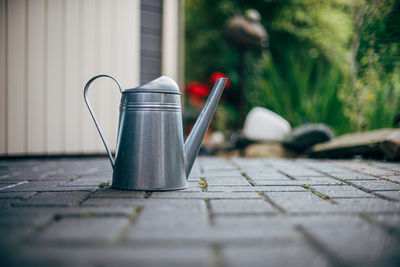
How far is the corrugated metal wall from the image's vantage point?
3.14m

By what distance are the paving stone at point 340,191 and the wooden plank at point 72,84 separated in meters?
2.41

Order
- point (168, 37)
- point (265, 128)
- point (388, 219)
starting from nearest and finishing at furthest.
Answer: point (388, 219), point (168, 37), point (265, 128)

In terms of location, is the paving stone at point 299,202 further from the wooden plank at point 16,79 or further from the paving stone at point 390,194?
the wooden plank at point 16,79

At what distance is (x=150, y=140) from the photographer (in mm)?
1609

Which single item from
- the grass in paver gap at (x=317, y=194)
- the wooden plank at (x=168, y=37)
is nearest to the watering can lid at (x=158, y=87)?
the grass in paver gap at (x=317, y=194)

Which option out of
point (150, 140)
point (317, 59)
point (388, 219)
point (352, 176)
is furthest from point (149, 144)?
point (317, 59)

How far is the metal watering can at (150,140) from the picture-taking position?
161 centimetres

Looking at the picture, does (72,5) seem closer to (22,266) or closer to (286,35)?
(22,266)

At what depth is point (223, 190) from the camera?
5.51 ft

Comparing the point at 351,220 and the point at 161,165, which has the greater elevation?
the point at 161,165

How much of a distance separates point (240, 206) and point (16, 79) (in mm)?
2666

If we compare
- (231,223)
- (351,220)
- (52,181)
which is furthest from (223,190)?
(52,181)

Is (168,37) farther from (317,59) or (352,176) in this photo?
(317,59)

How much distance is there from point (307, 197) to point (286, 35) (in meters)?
6.54
